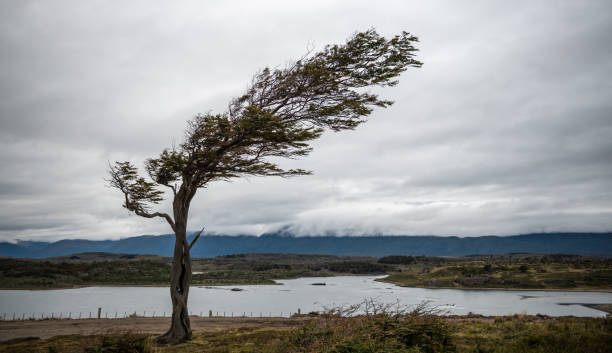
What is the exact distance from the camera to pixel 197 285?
99250 millimetres

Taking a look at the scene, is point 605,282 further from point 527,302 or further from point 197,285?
point 197,285

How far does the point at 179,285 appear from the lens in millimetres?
18062

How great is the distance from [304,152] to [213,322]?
66.9 ft

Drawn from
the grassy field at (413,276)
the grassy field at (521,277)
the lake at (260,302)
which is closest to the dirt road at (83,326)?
the lake at (260,302)

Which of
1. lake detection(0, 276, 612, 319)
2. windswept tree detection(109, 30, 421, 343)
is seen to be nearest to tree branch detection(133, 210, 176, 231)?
windswept tree detection(109, 30, 421, 343)

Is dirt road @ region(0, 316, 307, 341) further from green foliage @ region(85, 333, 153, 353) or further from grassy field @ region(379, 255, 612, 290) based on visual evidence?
grassy field @ region(379, 255, 612, 290)

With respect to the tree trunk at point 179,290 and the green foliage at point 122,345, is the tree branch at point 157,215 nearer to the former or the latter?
the tree trunk at point 179,290

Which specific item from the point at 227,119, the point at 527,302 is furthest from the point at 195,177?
the point at 527,302

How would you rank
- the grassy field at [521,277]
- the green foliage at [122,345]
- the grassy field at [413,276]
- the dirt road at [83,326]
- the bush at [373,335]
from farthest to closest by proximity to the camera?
the grassy field at [413,276] → the grassy field at [521,277] → the dirt road at [83,326] → the green foliage at [122,345] → the bush at [373,335]

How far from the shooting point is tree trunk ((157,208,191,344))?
57.4 feet

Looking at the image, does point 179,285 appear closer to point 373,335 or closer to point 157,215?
point 157,215

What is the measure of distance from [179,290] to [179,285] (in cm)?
23

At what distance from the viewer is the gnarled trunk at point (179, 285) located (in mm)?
17500

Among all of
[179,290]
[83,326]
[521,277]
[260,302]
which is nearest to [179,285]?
[179,290]
